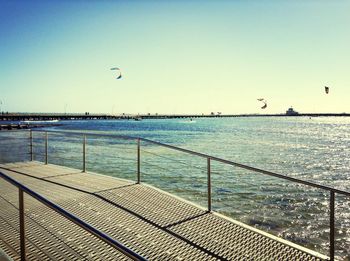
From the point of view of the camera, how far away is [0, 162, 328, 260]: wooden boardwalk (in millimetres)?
3931

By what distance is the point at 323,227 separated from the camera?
28.1ft

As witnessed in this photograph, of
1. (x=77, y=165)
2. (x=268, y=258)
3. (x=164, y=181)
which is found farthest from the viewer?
(x=77, y=165)

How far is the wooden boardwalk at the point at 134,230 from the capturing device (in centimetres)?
393

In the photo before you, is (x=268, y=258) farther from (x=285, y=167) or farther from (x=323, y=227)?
(x=285, y=167)

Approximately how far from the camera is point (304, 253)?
4.16 meters

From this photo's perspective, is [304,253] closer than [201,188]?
Yes

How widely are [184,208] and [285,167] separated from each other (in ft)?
58.2

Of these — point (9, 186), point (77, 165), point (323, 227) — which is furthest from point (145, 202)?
point (77, 165)

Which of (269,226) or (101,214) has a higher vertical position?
(101,214)

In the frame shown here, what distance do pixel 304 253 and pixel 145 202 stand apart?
115 inches

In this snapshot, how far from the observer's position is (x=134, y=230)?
181 inches

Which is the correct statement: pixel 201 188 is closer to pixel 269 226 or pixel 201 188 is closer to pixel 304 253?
pixel 269 226

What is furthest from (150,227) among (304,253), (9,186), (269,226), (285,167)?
(285,167)

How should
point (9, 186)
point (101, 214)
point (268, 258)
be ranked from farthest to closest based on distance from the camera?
point (9, 186) < point (101, 214) < point (268, 258)
